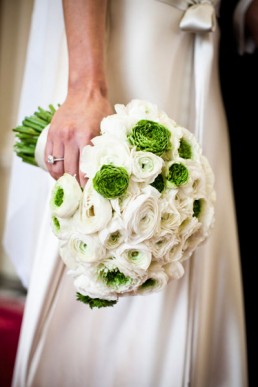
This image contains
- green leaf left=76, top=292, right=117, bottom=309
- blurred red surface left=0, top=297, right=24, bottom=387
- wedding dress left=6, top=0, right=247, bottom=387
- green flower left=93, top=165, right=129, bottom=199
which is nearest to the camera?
green flower left=93, top=165, right=129, bottom=199

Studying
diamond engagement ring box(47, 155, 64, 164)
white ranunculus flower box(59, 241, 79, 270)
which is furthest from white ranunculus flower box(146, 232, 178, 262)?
diamond engagement ring box(47, 155, 64, 164)

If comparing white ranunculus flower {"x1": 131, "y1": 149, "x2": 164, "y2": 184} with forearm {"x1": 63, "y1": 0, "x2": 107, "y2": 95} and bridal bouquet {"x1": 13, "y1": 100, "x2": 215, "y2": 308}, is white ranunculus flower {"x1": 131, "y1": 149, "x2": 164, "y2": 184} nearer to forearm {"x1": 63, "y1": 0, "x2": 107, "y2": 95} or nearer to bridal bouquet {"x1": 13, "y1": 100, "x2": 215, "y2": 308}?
bridal bouquet {"x1": 13, "y1": 100, "x2": 215, "y2": 308}

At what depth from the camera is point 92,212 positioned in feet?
1.64

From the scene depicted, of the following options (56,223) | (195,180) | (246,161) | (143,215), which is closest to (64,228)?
(56,223)

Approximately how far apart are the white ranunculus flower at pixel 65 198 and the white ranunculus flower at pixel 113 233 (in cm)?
6

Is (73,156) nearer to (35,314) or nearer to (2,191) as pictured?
(35,314)

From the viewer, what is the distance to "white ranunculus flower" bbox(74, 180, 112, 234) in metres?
0.47

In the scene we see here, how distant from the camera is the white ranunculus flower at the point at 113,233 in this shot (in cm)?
47

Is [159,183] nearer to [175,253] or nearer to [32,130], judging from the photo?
[175,253]

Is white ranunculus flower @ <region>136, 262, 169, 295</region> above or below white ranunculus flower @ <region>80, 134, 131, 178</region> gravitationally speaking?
below

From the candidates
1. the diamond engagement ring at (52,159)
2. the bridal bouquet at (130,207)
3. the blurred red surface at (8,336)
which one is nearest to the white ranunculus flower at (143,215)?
the bridal bouquet at (130,207)

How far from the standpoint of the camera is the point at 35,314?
2.37ft

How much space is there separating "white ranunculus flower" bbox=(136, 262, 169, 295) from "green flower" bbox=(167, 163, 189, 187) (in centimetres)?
14

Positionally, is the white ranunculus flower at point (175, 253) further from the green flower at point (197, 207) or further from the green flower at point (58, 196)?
the green flower at point (58, 196)
